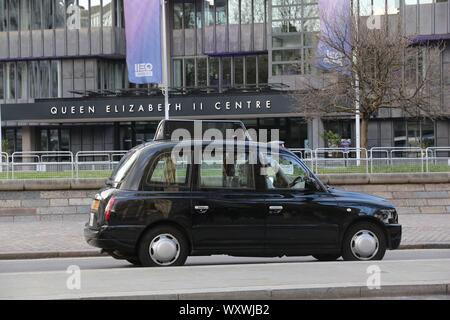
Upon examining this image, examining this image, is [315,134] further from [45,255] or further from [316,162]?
[45,255]

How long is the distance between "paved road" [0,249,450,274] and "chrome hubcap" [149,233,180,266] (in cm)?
115

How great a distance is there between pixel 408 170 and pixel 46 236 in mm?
10774

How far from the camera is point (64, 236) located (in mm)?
16016

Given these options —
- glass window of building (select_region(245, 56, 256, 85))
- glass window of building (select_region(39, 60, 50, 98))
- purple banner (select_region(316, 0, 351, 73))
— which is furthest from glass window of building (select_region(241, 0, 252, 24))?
purple banner (select_region(316, 0, 351, 73))

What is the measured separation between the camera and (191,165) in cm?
1038

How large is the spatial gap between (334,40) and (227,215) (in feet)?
65.9

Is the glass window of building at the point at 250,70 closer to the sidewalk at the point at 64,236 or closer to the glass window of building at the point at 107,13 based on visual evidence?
the glass window of building at the point at 107,13

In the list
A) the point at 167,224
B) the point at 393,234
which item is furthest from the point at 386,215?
the point at 167,224

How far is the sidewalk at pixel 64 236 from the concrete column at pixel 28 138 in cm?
3124

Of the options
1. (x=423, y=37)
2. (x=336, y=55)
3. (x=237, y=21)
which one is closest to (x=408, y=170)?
(x=336, y=55)

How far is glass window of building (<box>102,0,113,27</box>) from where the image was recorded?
47844mm

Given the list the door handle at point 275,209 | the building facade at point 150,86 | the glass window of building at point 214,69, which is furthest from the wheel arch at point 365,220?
the glass window of building at point 214,69

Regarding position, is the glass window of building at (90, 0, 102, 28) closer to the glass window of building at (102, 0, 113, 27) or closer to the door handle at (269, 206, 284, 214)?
the glass window of building at (102, 0, 113, 27)
